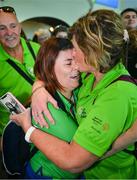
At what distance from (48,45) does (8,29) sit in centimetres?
114

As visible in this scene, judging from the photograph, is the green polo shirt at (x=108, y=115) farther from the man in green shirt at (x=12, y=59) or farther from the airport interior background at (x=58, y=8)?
the airport interior background at (x=58, y=8)

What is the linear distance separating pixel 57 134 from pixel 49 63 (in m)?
0.41

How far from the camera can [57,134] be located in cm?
132

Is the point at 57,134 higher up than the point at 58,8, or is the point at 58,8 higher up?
the point at 57,134

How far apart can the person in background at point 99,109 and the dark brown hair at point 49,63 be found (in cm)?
11

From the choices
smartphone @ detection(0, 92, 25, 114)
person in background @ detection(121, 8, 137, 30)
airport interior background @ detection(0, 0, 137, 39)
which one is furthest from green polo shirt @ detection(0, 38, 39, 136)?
airport interior background @ detection(0, 0, 137, 39)

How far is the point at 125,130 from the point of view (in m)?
1.26

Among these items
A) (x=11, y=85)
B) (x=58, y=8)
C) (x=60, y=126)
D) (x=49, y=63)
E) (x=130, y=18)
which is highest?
(x=49, y=63)

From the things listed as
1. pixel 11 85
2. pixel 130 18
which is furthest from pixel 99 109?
pixel 130 18

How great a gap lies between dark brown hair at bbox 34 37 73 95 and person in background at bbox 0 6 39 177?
697mm

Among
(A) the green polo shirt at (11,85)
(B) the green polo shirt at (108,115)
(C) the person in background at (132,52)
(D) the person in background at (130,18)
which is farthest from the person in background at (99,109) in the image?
(D) the person in background at (130,18)

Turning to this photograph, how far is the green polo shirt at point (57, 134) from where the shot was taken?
1327 millimetres

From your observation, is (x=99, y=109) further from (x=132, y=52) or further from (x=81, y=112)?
(x=132, y=52)

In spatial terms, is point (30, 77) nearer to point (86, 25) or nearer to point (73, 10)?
point (86, 25)
